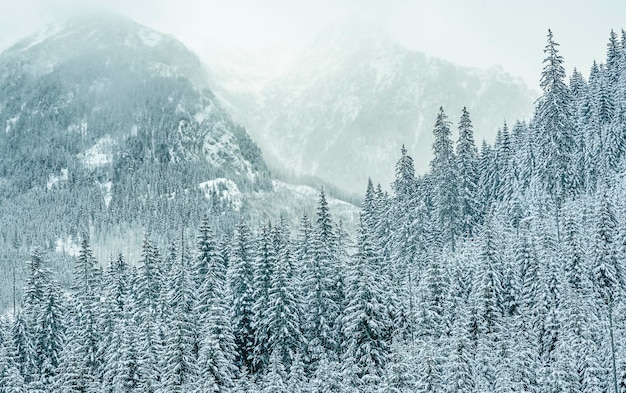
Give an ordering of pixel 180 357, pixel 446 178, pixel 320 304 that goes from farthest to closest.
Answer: pixel 446 178 < pixel 320 304 < pixel 180 357

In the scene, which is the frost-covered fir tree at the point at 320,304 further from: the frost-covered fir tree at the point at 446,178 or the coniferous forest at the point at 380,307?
the frost-covered fir tree at the point at 446,178

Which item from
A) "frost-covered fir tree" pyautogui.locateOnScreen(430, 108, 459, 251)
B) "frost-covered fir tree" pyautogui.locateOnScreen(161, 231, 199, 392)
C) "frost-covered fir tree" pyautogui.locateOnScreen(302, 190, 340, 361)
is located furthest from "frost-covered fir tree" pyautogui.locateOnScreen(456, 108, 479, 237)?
"frost-covered fir tree" pyautogui.locateOnScreen(161, 231, 199, 392)

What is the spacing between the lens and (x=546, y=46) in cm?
6644

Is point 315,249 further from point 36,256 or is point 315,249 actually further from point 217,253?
point 36,256

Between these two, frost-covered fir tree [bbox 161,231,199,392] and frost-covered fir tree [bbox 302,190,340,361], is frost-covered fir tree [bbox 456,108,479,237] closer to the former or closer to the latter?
frost-covered fir tree [bbox 302,190,340,361]

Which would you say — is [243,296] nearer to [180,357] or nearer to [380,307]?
[180,357]

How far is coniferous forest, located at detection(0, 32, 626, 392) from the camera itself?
47938 millimetres

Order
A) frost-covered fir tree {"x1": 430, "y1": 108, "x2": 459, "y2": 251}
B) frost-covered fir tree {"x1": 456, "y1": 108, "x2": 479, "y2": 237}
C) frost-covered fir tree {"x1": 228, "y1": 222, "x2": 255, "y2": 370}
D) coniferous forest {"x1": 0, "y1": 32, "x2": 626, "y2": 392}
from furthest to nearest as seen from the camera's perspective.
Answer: frost-covered fir tree {"x1": 456, "y1": 108, "x2": 479, "y2": 237}, frost-covered fir tree {"x1": 430, "y1": 108, "x2": 459, "y2": 251}, frost-covered fir tree {"x1": 228, "y1": 222, "x2": 255, "y2": 370}, coniferous forest {"x1": 0, "y1": 32, "x2": 626, "y2": 392}

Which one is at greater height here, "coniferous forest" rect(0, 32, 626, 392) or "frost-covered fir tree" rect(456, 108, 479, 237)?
"frost-covered fir tree" rect(456, 108, 479, 237)

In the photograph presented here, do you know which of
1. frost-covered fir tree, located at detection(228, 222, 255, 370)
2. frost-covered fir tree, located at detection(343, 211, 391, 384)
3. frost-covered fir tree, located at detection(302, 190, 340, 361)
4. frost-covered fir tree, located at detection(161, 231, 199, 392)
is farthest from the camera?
frost-covered fir tree, located at detection(228, 222, 255, 370)

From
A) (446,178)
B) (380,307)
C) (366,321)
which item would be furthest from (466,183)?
(366,321)

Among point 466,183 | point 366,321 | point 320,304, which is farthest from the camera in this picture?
point 466,183

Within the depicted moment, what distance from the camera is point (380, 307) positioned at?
53.4 m

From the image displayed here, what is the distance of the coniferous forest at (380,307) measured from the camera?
1887 inches
